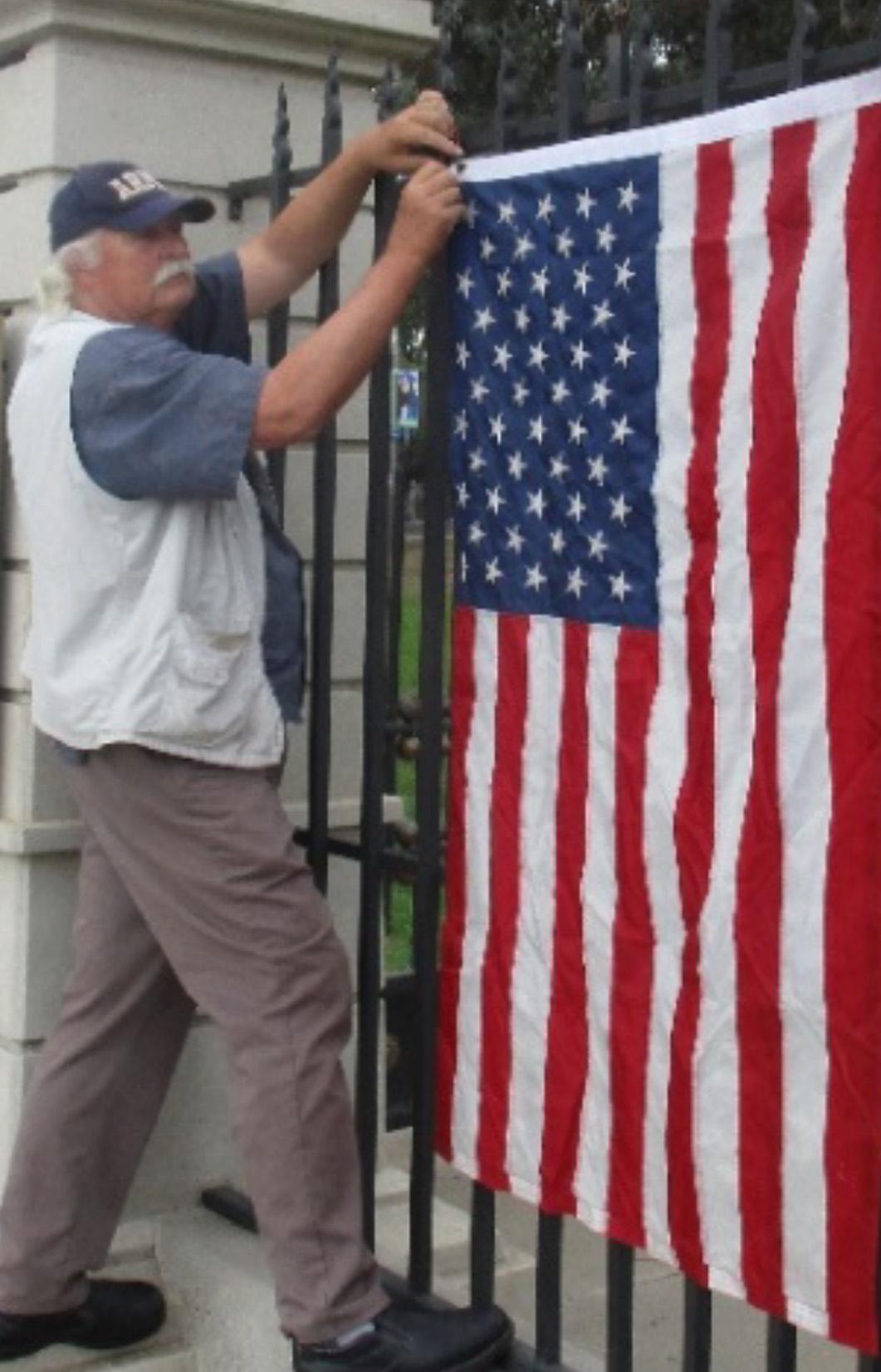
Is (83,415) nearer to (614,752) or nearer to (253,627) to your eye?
(253,627)

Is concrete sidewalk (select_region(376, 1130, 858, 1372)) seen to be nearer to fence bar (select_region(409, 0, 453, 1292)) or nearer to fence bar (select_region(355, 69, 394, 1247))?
fence bar (select_region(355, 69, 394, 1247))

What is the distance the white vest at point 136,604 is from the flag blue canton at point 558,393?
0.40 meters

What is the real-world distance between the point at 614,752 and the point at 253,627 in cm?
75

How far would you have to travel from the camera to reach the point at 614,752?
3561 millimetres

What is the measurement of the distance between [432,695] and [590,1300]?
175 cm

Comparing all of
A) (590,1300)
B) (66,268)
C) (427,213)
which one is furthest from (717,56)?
(590,1300)

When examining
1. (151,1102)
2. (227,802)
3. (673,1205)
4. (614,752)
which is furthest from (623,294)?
(151,1102)

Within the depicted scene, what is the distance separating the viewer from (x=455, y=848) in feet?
12.8

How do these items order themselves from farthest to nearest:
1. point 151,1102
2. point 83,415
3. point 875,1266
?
point 151,1102, point 83,415, point 875,1266

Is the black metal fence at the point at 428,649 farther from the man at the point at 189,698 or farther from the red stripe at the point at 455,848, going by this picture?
the man at the point at 189,698

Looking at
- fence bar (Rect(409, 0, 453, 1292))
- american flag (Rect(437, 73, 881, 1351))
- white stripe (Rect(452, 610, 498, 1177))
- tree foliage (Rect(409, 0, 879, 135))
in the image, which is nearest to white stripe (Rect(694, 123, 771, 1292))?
Result: american flag (Rect(437, 73, 881, 1351))

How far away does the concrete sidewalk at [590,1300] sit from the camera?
15.0 ft

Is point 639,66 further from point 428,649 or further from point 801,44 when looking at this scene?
point 428,649

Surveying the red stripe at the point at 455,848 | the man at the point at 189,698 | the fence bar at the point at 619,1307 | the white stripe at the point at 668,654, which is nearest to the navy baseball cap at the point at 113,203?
the man at the point at 189,698
